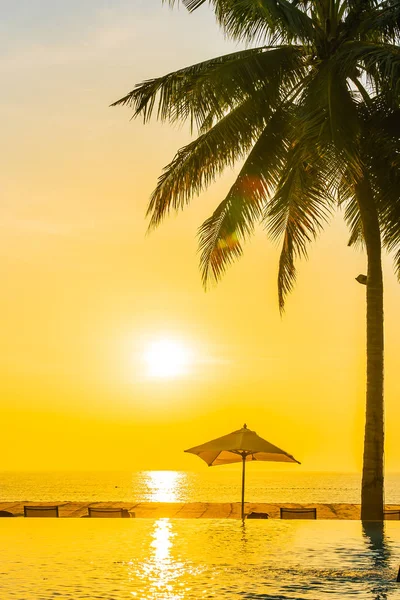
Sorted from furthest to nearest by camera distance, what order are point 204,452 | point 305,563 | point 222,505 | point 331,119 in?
1. point 222,505
2. point 204,452
3. point 331,119
4. point 305,563

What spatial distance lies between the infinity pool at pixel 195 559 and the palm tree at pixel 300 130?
2602 millimetres

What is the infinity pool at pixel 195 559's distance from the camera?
1138cm

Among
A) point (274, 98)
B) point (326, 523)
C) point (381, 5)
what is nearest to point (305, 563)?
point (326, 523)

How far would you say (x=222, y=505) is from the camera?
91.0 ft

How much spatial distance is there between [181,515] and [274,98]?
12.4 metres

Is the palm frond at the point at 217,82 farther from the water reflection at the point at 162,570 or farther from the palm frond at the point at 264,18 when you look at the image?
the water reflection at the point at 162,570

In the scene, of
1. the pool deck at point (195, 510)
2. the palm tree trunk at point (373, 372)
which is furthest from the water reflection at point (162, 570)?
the pool deck at point (195, 510)

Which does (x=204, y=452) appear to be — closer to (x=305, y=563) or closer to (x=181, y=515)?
(x=181, y=515)

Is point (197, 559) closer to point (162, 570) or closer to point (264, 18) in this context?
point (162, 570)

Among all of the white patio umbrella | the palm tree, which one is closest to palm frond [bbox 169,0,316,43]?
the palm tree

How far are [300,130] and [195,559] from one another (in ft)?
27.3

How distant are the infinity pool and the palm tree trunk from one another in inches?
27.3

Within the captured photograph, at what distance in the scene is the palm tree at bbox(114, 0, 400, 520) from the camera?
1666 cm

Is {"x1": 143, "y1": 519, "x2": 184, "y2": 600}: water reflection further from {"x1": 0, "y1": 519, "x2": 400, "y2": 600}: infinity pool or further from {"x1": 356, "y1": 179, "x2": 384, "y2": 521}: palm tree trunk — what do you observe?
{"x1": 356, "y1": 179, "x2": 384, "y2": 521}: palm tree trunk
